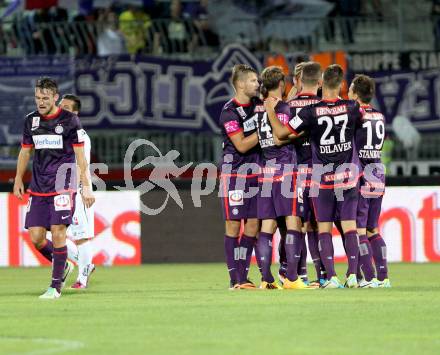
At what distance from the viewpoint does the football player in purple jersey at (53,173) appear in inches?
497

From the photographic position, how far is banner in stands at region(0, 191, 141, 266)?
19.9m

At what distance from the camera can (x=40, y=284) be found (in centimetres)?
1541

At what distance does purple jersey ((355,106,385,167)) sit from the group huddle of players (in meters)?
0.01

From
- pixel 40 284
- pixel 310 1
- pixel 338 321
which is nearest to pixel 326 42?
pixel 310 1

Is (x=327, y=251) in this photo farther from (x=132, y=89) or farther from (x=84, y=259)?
(x=132, y=89)

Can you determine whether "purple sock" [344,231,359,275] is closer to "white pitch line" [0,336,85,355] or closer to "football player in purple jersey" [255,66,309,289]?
"football player in purple jersey" [255,66,309,289]

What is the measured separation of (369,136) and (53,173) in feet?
10.8

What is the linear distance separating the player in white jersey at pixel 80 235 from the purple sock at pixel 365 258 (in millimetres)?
3180

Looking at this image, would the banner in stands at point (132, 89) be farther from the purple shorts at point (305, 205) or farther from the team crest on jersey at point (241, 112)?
the team crest on jersey at point (241, 112)

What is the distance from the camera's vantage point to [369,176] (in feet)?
44.8

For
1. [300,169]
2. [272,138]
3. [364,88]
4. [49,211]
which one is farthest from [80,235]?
[364,88]

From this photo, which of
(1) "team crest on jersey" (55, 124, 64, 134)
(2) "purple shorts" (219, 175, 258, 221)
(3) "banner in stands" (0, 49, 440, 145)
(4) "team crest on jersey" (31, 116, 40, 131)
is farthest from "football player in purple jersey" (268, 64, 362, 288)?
(3) "banner in stands" (0, 49, 440, 145)

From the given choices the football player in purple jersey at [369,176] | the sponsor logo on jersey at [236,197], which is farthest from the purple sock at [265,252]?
the football player in purple jersey at [369,176]

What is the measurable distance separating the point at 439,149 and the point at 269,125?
28.0 feet
